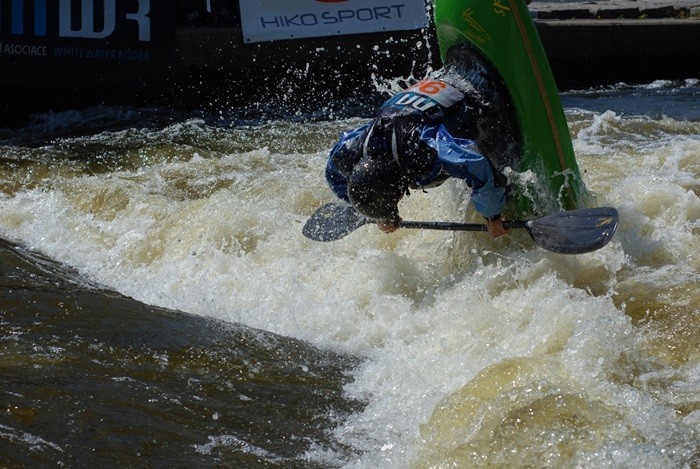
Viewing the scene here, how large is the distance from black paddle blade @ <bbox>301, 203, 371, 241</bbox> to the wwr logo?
5089mm

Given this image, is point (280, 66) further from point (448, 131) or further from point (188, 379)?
point (188, 379)

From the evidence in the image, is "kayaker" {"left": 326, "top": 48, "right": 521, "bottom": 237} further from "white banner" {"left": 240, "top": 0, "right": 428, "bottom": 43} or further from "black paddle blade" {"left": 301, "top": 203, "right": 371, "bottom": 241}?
"white banner" {"left": 240, "top": 0, "right": 428, "bottom": 43}

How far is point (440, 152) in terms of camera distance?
14.5ft

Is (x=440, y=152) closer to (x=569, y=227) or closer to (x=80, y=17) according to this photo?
(x=569, y=227)

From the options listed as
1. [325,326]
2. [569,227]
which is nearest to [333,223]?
[325,326]

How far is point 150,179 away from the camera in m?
7.36

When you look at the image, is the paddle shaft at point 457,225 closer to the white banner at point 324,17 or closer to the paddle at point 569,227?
the paddle at point 569,227

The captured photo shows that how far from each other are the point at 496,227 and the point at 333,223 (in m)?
1.05

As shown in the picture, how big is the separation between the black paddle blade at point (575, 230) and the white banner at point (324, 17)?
236 inches

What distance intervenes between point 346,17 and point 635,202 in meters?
5.28

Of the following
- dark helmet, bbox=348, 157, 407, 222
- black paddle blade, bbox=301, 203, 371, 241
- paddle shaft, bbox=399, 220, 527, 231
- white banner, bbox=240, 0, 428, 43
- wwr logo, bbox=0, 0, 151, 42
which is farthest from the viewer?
white banner, bbox=240, 0, 428, 43

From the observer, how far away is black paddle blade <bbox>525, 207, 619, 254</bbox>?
174 inches

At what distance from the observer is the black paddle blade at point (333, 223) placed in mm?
5176

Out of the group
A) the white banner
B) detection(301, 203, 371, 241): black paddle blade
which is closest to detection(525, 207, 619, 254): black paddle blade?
detection(301, 203, 371, 241): black paddle blade
